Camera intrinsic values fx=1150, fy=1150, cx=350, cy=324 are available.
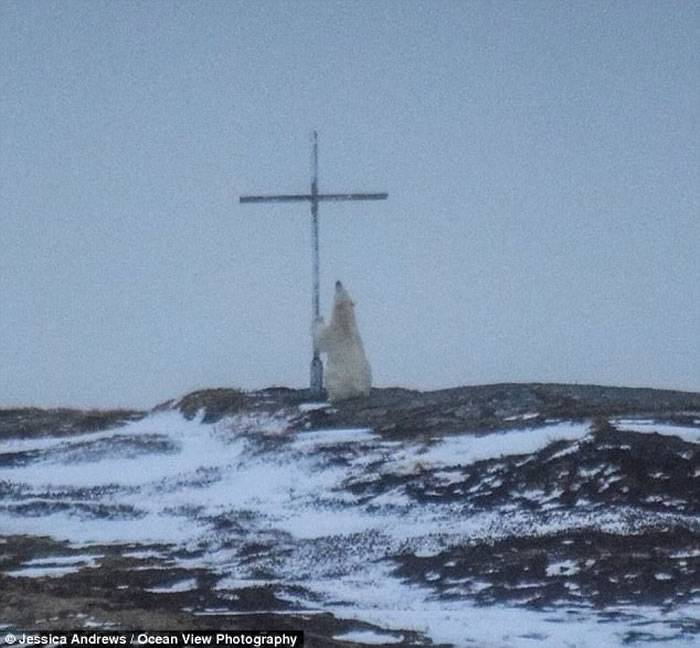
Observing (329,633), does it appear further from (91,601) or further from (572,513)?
(572,513)

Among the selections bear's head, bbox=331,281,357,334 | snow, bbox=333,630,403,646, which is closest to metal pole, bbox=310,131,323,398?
bear's head, bbox=331,281,357,334

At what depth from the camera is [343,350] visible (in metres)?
28.8

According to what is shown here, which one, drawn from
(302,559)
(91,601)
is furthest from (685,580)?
(91,601)

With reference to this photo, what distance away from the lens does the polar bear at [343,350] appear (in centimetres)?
2886

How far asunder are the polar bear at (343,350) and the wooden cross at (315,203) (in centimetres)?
160

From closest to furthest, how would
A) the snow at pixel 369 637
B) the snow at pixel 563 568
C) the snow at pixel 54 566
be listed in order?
the snow at pixel 369 637
the snow at pixel 563 568
the snow at pixel 54 566

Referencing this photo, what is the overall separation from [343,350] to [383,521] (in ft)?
35.4

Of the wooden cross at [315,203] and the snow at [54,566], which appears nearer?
the snow at [54,566]

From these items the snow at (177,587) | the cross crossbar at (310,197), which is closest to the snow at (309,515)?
the snow at (177,587)

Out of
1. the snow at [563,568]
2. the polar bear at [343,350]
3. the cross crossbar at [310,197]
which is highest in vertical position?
the cross crossbar at [310,197]

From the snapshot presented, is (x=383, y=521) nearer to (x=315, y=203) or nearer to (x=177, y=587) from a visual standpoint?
(x=177, y=587)

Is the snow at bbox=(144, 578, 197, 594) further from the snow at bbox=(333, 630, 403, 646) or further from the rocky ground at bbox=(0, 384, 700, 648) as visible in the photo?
the snow at bbox=(333, 630, 403, 646)

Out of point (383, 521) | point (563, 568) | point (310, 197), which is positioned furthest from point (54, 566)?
point (310, 197)

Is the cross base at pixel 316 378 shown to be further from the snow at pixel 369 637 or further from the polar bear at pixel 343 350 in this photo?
the snow at pixel 369 637
